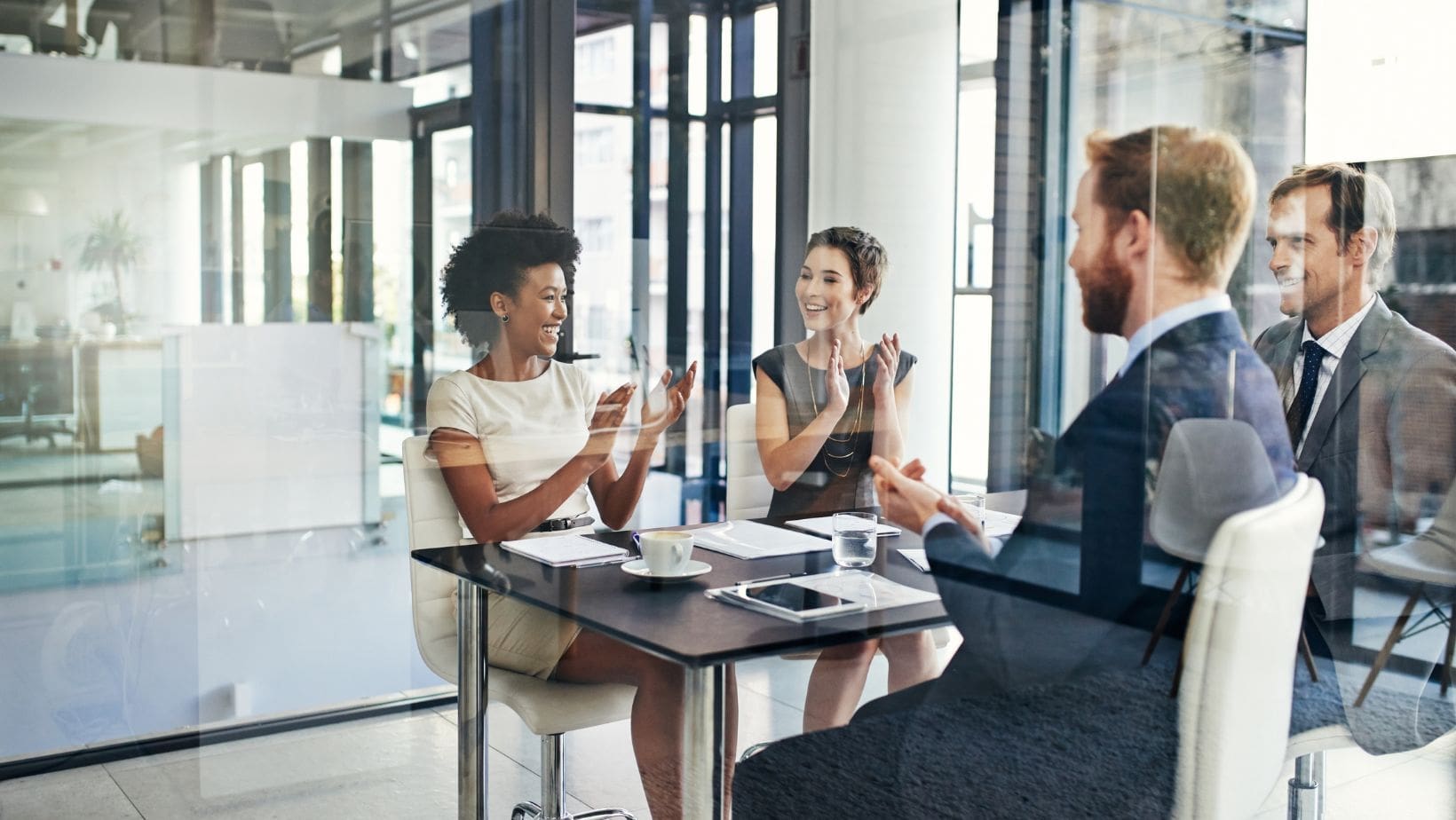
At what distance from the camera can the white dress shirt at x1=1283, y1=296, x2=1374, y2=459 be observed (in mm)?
1641

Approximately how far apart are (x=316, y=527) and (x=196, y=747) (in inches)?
22.1

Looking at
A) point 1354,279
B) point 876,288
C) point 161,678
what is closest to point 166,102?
point 161,678

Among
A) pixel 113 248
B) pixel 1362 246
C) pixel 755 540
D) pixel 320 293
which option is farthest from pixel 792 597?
pixel 113 248

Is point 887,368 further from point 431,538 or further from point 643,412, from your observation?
point 431,538

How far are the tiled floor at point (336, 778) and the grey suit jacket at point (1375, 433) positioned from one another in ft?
4.28

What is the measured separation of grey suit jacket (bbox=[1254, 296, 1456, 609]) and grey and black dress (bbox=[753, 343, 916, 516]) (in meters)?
0.70

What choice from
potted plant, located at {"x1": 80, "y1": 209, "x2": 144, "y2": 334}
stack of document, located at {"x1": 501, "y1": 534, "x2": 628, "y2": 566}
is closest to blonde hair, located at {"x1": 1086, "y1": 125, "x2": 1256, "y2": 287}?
stack of document, located at {"x1": 501, "y1": 534, "x2": 628, "y2": 566}

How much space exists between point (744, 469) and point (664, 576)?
0.73 meters

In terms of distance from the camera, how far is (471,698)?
2336 mm

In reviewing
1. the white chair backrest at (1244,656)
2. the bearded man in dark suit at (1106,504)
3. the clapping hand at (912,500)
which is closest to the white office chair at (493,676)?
the clapping hand at (912,500)

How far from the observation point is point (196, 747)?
300 centimetres

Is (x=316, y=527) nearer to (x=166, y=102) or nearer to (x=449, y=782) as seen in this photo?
(x=449, y=782)

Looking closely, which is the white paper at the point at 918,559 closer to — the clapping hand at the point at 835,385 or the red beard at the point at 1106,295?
the red beard at the point at 1106,295

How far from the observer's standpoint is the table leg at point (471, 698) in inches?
89.7
